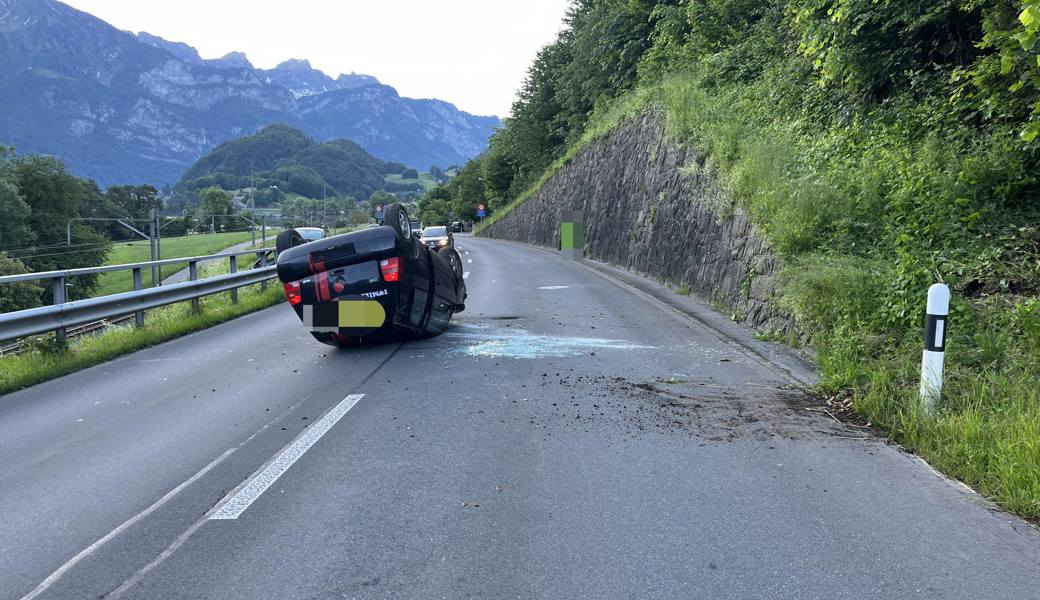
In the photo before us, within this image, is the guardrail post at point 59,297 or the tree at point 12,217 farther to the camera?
the tree at point 12,217

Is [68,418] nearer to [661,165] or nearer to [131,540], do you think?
[131,540]

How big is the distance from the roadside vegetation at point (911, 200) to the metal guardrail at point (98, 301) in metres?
8.80

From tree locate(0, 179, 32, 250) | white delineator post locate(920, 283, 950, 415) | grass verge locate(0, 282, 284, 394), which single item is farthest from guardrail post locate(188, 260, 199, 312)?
tree locate(0, 179, 32, 250)

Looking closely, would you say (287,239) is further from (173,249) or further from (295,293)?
(173,249)

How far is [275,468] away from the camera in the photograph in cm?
464

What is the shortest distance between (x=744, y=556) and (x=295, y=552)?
2.25 metres

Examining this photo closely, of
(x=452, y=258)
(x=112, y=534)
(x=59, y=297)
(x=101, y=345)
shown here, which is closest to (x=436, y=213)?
(x=452, y=258)

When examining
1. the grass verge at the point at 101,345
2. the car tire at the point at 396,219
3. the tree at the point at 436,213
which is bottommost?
the grass verge at the point at 101,345

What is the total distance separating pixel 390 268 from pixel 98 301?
4403 mm

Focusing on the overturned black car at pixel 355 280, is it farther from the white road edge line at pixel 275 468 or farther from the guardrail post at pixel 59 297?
the guardrail post at pixel 59 297

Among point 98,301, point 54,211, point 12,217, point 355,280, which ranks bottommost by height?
point 98,301

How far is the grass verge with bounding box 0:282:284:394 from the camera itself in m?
8.00

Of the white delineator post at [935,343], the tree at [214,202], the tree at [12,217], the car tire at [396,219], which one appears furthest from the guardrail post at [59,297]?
the tree at [214,202]

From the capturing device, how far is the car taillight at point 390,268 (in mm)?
8602
